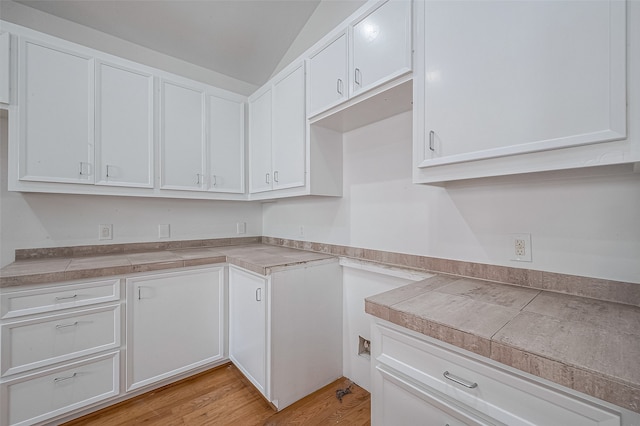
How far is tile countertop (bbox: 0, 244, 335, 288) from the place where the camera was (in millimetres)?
1429

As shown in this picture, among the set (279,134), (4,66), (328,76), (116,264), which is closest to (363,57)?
(328,76)

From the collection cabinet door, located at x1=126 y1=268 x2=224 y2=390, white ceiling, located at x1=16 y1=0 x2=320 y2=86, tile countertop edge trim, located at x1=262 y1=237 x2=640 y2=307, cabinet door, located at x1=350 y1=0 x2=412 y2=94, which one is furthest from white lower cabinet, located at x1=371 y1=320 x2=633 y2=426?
white ceiling, located at x1=16 y1=0 x2=320 y2=86

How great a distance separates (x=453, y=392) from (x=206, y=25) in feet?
9.45

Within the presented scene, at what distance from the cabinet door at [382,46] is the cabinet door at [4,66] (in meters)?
2.00

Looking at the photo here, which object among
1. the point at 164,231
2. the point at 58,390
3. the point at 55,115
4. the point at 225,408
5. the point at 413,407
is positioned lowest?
the point at 225,408

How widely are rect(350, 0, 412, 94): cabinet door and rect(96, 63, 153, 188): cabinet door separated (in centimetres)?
159

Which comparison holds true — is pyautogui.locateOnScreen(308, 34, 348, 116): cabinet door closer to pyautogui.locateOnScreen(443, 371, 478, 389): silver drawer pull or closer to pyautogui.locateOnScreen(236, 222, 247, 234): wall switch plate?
pyautogui.locateOnScreen(443, 371, 478, 389): silver drawer pull

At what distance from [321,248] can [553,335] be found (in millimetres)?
1565

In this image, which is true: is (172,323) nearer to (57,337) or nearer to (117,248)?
(57,337)

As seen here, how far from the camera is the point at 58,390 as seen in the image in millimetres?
1487

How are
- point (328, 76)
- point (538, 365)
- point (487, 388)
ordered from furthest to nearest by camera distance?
point (328, 76)
point (487, 388)
point (538, 365)

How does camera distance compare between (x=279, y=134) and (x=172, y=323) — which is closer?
(x=172, y=323)

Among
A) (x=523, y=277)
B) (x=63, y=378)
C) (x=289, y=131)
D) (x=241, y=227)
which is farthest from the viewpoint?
(x=241, y=227)

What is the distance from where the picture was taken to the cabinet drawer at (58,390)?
4.55ft
